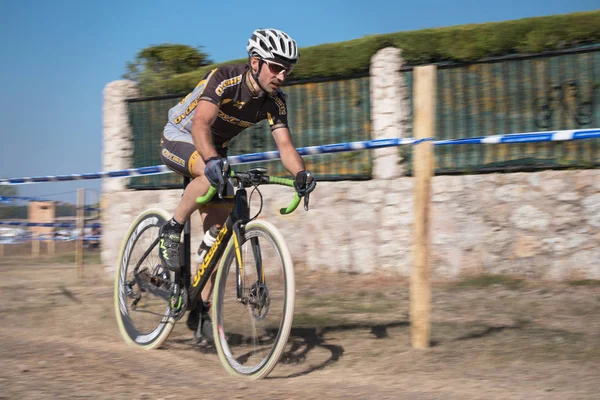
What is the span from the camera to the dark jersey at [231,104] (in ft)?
16.1

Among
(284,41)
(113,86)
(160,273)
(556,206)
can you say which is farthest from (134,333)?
(113,86)

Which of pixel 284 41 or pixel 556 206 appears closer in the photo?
pixel 284 41

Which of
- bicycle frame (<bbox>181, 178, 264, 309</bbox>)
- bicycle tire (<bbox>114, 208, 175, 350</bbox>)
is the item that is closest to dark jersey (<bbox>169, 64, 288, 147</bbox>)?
bicycle frame (<bbox>181, 178, 264, 309</bbox>)

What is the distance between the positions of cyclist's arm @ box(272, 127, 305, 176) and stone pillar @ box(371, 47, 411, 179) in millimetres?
4040

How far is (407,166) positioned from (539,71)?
73.2 inches

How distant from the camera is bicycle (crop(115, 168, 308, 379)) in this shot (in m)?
4.46

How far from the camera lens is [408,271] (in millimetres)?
8727

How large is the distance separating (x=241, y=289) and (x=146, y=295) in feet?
4.77

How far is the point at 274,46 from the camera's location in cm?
481

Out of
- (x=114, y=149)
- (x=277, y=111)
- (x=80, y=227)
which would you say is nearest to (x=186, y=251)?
(x=277, y=111)

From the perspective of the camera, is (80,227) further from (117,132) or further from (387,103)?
(387,103)

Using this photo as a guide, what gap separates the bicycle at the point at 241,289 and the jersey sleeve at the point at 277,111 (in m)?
0.59

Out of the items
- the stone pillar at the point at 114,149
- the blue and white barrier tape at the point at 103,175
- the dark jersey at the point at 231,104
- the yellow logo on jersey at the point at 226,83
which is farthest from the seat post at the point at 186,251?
the stone pillar at the point at 114,149

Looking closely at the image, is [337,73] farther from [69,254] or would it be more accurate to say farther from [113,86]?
[69,254]
